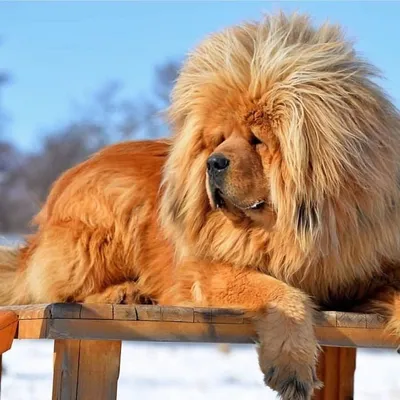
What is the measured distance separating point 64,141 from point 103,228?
1086 inches

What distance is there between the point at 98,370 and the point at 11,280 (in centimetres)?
139

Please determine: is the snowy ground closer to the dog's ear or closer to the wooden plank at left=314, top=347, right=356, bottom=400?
the wooden plank at left=314, top=347, right=356, bottom=400

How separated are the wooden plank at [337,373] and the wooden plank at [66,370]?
134cm

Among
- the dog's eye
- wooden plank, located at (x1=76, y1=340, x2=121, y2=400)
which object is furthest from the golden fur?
wooden plank, located at (x1=76, y1=340, x2=121, y2=400)

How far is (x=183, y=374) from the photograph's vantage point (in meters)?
7.70

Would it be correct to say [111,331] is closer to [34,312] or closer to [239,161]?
[34,312]

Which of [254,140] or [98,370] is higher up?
[254,140]

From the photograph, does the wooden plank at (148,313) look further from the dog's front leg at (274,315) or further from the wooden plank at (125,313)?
the dog's front leg at (274,315)

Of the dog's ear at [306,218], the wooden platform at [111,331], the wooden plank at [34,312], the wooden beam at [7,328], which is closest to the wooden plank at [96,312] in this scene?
the wooden platform at [111,331]

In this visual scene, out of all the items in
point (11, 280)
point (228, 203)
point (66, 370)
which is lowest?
point (66, 370)

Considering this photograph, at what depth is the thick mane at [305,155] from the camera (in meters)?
2.93

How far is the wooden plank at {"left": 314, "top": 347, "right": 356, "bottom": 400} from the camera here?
11.8 ft

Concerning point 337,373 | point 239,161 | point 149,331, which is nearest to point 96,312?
point 149,331

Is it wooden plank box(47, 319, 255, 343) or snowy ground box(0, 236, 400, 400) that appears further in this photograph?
snowy ground box(0, 236, 400, 400)
